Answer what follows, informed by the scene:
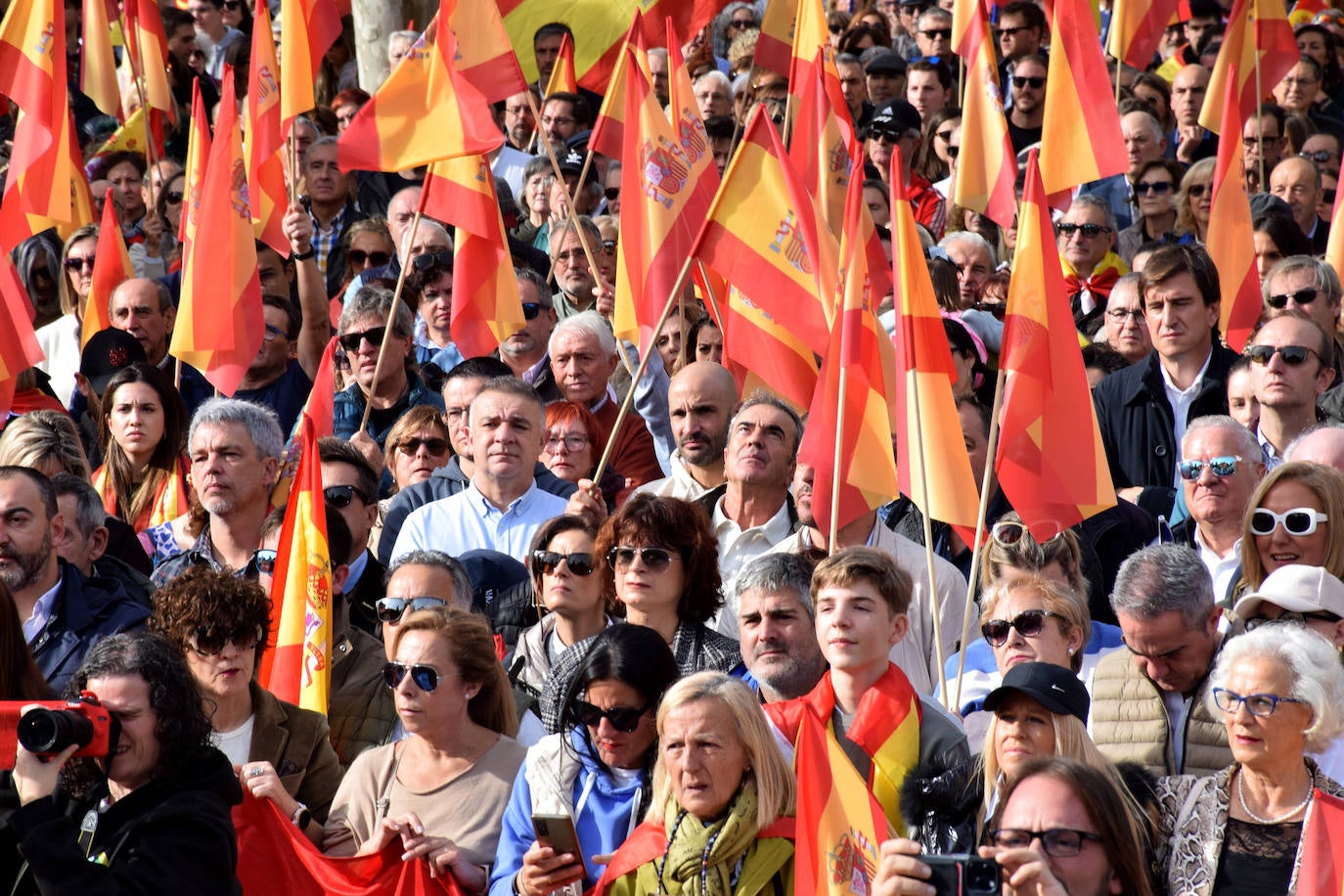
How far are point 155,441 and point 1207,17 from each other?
8.49 meters

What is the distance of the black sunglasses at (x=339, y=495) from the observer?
7.30 metres

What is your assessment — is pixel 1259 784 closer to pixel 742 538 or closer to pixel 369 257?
pixel 742 538

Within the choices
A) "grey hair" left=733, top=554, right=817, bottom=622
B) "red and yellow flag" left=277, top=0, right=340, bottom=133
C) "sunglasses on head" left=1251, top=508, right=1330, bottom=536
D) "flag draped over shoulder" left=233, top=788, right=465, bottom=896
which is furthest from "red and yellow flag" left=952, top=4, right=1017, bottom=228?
"flag draped over shoulder" left=233, top=788, right=465, bottom=896

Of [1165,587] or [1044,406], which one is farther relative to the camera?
[1044,406]

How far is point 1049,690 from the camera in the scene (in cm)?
504

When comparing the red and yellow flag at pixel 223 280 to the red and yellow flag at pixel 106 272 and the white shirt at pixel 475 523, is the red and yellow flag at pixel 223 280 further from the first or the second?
the white shirt at pixel 475 523

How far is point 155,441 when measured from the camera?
8242mm

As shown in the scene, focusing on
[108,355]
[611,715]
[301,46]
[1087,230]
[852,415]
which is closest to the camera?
[611,715]

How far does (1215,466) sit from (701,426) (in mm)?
1893

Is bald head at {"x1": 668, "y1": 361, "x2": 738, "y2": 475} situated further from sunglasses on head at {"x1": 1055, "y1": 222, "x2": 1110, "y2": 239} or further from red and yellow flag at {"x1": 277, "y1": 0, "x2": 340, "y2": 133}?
red and yellow flag at {"x1": 277, "y1": 0, "x2": 340, "y2": 133}

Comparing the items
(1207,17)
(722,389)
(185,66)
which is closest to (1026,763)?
(722,389)

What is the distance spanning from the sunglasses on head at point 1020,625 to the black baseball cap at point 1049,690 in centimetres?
72

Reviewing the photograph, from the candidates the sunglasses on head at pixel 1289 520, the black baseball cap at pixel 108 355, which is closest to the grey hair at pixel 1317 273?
the sunglasses on head at pixel 1289 520

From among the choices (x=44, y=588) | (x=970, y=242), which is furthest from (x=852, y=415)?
(x=970, y=242)
